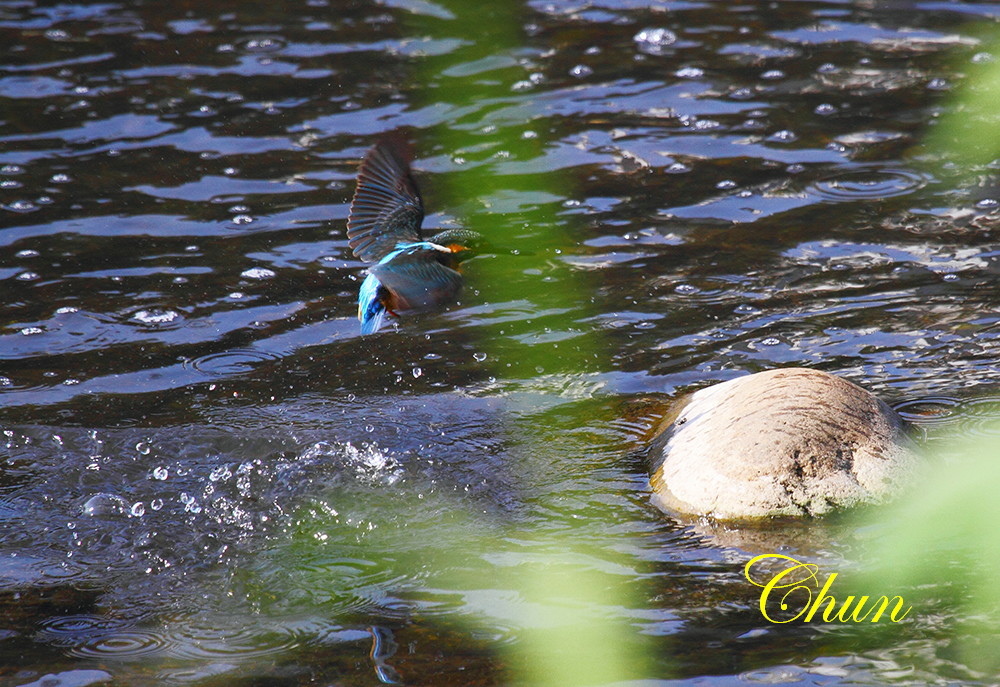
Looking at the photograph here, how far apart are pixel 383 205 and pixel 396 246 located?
31 centimetres

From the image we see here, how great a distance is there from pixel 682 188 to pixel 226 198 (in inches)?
107

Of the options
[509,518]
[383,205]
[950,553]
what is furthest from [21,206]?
[950,553]

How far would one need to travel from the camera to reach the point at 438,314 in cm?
610

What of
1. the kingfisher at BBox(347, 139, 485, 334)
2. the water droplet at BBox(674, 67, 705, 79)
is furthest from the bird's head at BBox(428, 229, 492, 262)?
the water droplet at BBox(674, 67, 705, 79)

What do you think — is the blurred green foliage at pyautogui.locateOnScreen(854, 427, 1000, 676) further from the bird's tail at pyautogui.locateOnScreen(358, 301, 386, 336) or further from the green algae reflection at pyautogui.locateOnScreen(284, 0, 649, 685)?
the bird's tail at pyautogui.locateOnScreen(358, 301, 386, 336)

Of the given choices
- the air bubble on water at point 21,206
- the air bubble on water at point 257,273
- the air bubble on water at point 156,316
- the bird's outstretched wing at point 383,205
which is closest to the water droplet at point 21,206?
the air bubble on water at point 21,206

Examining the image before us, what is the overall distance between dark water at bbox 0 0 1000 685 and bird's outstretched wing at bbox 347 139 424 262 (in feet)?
2.88

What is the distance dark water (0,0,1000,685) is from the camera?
392 centimetres

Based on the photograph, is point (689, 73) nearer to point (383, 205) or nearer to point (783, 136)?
point (783, 136)

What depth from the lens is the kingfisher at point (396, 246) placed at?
4297 millimetres

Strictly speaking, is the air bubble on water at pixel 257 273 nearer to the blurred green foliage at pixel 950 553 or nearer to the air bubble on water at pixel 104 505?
the air bubble on water at pixel 104 505

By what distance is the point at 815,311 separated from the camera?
583cm

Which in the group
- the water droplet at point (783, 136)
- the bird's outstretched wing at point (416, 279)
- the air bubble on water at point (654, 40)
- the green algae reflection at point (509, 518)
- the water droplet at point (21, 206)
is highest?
the air bubble on water at point (654, 40)
